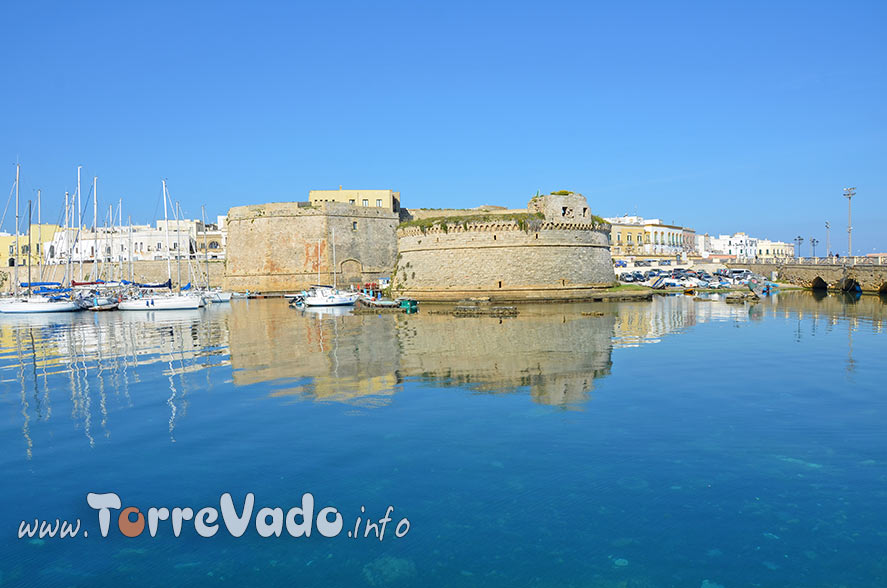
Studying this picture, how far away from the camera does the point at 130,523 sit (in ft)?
19.0

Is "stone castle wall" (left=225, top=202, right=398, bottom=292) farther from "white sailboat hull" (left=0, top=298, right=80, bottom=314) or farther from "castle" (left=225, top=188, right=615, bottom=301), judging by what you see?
"white sailboat hull" (left=0, top=298, right=80, bottom=314)

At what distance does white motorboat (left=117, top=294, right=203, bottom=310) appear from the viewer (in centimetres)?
3278

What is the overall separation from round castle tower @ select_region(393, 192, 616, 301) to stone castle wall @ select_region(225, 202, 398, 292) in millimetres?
11392

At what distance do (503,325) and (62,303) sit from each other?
951 inches

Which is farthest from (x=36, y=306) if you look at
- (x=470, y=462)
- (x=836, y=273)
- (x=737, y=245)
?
(x=737, y=245)

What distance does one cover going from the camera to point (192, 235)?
62.3 m

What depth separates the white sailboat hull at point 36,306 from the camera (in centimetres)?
3141

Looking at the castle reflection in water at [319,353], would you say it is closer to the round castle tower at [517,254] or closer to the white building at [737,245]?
the round castle tower at [517,254]

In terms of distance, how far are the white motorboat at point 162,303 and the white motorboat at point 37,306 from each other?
2424 mm

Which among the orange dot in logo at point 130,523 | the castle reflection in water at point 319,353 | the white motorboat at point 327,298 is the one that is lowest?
the orange dot in logo at point 130,523

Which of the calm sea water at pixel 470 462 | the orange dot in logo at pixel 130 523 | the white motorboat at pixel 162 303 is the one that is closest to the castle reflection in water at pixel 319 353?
the calm sea water at pixel 470 462

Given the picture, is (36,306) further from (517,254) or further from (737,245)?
(737,245)

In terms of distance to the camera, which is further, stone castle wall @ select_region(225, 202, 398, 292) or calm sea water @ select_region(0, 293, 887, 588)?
stone castle wall @ select_region(225, 202, 398, 292)

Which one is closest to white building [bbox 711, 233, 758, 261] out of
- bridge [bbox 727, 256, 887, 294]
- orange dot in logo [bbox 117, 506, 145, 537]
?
bridge [bbox 727, 256, 887, 294]
